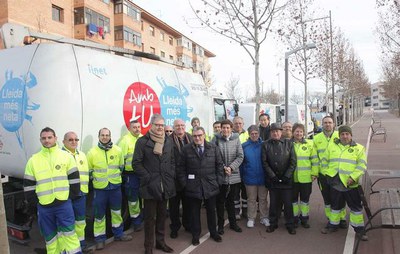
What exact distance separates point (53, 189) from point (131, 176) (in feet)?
5.55

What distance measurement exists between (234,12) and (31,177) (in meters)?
9.71

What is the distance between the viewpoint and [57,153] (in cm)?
440

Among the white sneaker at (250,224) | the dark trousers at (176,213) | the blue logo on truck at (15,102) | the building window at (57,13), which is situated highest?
the building window at (57,13)

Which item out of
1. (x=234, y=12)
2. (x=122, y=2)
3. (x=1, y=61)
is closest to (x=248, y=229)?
(x=1, y=61)

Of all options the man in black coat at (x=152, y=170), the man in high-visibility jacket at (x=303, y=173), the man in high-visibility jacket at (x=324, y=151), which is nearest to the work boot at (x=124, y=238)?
the man in black coat at (x=152, y=170)

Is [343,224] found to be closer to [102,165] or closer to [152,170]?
[152,170]

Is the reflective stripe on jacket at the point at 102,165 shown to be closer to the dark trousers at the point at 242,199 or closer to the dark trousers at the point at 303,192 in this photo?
the dark trousers at the point at 242,199

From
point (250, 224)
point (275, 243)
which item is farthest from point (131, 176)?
point (275, 243)

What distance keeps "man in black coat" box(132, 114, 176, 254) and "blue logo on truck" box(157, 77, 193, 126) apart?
1857mm

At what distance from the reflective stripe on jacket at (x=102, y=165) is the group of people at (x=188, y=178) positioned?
0.05 feet

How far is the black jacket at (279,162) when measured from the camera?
5.76 meters

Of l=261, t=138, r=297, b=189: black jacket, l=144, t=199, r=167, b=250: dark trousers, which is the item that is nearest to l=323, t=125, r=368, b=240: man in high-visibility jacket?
l=261, t=138, r=297, b=189: black jacket

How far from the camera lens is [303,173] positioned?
19.6 feet

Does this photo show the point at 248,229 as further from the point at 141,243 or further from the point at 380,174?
the point at 380,174
